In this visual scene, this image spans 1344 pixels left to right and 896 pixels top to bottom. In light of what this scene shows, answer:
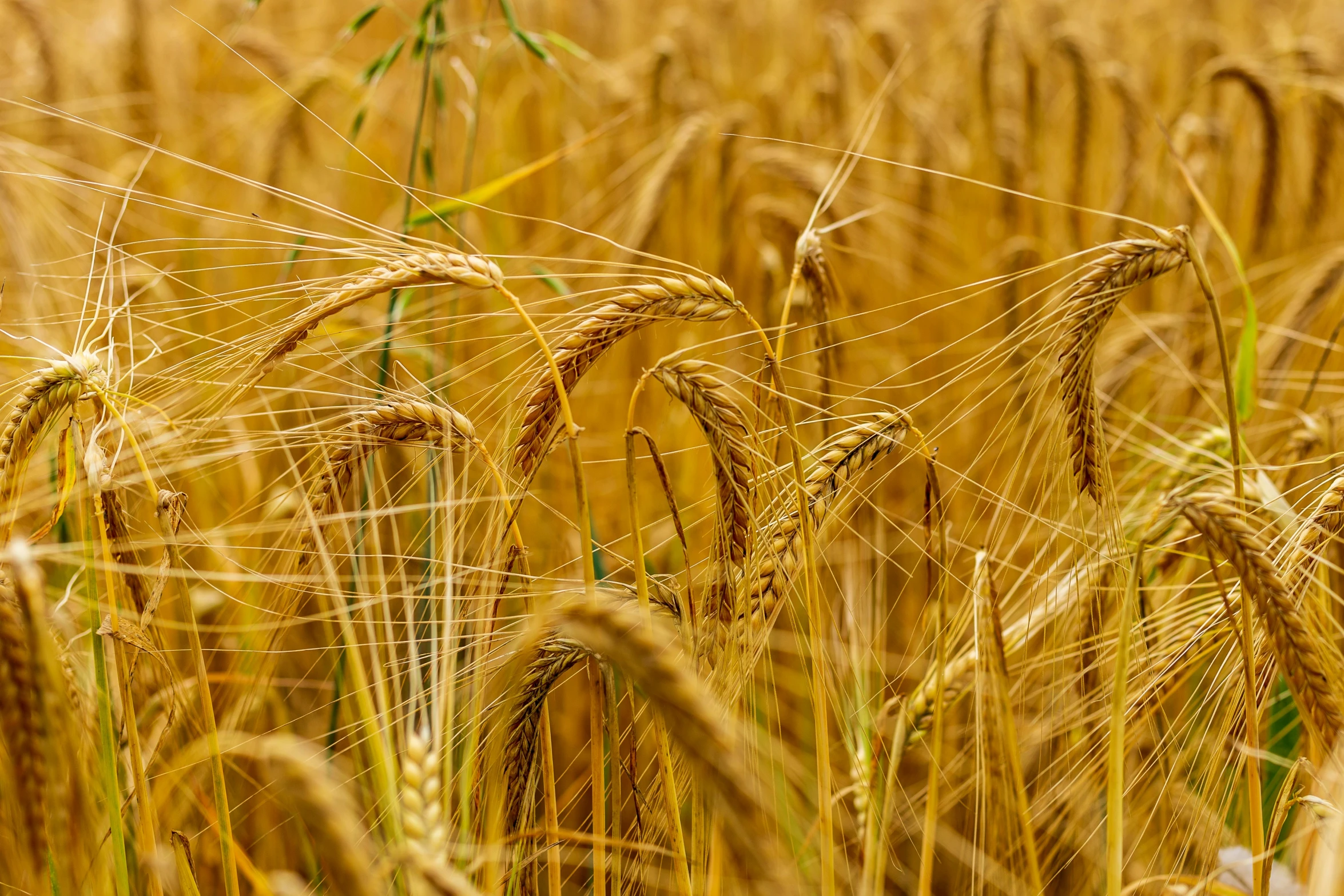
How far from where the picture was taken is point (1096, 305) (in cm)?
69

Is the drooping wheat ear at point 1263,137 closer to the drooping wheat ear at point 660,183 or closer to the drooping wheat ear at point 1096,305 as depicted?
the drooping wheat ear at point 660,183

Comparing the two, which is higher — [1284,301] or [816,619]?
[1284,301]

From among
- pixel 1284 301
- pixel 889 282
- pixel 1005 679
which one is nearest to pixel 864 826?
pixel 1005 679

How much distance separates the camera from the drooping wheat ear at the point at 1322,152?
1979 mm

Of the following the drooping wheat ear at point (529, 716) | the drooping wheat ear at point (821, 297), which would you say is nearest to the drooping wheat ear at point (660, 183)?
the drooping wheat ear at point (821, 297)

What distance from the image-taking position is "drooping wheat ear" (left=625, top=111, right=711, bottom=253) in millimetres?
1657

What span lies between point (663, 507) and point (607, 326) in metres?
1.18

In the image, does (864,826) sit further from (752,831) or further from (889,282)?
(889,282)

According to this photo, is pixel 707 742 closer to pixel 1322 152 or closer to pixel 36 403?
pixel 36 403

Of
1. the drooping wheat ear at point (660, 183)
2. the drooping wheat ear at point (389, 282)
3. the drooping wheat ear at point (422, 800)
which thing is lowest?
the drooping wheat ear at point (422, 800)

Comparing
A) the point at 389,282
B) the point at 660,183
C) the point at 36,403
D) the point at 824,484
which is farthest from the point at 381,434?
the point at 660,183

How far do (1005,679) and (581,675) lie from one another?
985 millimetres

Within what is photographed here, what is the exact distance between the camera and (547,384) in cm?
68

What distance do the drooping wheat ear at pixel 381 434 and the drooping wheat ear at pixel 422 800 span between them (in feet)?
0.70
